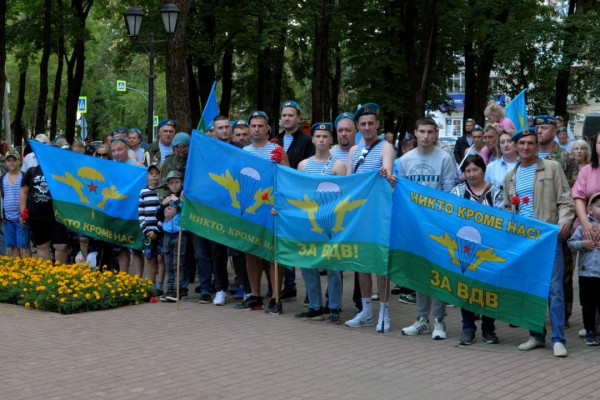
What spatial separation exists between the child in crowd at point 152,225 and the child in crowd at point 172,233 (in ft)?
0.54

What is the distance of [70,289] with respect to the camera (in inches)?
445

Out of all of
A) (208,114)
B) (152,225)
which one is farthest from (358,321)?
(208,114)

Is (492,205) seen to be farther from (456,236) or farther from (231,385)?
(231,385)

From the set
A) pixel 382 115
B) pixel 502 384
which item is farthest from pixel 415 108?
pixel 502 384

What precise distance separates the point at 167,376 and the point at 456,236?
10.2 feet

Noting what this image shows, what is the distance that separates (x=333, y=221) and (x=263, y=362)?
2339 mm

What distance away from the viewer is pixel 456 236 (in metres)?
9.05

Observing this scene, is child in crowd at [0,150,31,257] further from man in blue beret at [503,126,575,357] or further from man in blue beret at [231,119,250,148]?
man in blue beret at [503,126,575,357]

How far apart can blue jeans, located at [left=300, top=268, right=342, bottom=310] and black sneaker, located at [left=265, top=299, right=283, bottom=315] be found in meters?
0.44

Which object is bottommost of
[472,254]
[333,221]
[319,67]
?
[472,254]

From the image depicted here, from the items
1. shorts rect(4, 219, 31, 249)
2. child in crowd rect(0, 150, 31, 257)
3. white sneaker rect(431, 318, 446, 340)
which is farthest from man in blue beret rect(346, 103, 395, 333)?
shorts rect(4, 219, 31, 249)

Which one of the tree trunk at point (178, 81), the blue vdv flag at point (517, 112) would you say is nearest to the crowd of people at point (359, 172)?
the blue vdv flag at point (517, 112)

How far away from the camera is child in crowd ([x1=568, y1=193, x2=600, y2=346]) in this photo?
870 centimetres

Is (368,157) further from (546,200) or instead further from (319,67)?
(319,67)
